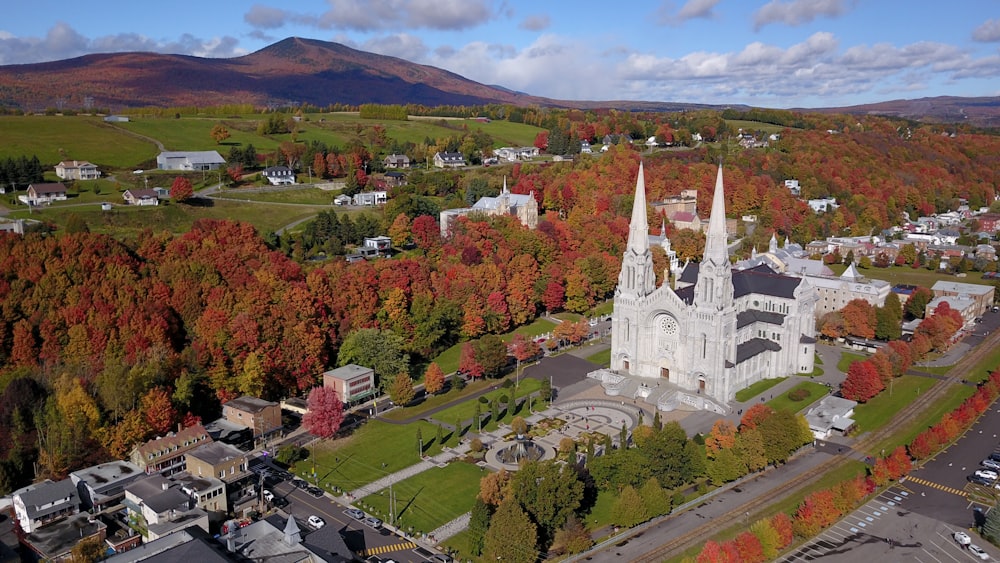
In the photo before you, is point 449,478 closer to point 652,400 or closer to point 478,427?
point 478,427

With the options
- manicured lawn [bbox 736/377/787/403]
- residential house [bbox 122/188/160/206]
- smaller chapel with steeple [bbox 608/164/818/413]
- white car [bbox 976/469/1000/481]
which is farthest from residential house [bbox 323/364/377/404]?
white car [bbox 976/469/1000/481]

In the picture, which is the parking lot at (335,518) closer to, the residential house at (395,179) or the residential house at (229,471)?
the residential house at (229,471)

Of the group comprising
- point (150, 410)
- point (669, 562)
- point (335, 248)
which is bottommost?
point (669, 562)


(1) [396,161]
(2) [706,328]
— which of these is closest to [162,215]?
(1) [396,161]

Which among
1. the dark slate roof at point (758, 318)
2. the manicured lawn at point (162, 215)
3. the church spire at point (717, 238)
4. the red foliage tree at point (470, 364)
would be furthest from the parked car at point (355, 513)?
the manicured lawn at point (162, 215)

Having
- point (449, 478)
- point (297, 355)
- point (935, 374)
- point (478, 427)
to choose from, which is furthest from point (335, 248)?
point (935, 374)

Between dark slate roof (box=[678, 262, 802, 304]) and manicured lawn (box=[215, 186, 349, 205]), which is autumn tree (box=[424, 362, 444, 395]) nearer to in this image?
dark slate roof (box=[678, 262, 802, 304])
